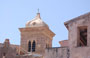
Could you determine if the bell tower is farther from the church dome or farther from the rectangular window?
the rectangular window

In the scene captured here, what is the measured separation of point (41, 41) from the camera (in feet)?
160

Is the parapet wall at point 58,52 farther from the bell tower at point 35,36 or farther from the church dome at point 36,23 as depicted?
the church dome at point 36,23

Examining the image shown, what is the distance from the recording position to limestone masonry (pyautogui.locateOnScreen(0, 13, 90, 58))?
21.6 m

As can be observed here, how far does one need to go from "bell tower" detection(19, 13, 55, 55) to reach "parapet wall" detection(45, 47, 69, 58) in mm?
24474

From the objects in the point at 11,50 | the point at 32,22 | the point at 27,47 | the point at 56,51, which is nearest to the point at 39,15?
the point at 32,22

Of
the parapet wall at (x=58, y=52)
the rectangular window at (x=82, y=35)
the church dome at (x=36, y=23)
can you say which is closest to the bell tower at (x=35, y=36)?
the church dome at (x=36, y=23)

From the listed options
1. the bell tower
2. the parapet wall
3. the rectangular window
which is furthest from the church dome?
the parapet wall

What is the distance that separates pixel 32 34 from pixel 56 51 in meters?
25.6

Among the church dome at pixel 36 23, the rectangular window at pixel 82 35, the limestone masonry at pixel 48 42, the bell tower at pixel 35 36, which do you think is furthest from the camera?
the church dome at pixel 36 23

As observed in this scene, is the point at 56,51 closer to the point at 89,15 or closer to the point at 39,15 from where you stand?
the point at 89,15

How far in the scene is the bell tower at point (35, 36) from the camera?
4819 cm

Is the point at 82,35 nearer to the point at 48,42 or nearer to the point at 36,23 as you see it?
the point at 36,23

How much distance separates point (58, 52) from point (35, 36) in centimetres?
2588

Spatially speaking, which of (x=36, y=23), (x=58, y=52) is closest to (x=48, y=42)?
(x=36, y=23)
